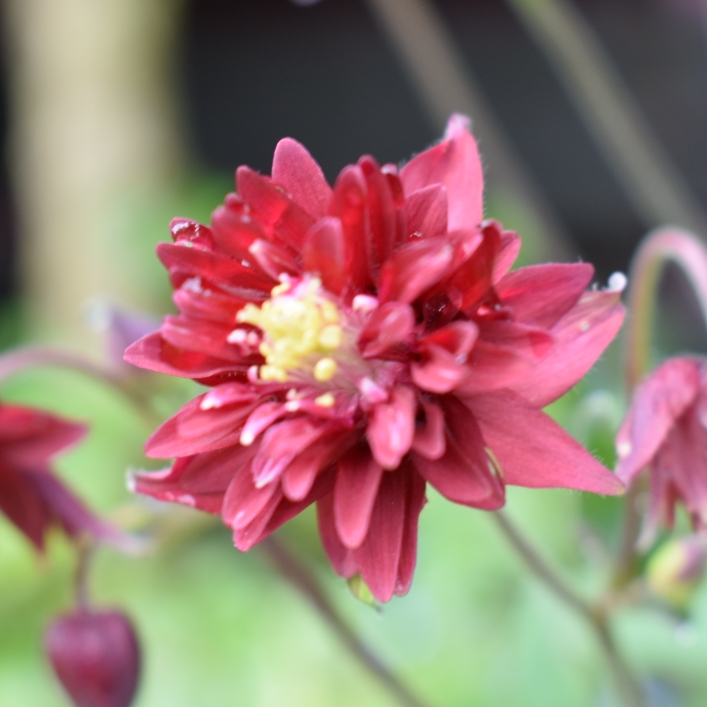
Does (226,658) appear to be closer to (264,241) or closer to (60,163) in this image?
(264,241)

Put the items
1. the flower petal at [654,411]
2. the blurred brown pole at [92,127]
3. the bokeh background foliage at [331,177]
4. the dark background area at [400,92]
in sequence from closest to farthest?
the flower petal at [654,411] → the bokeh background foliage at [331,177] → the blurred brown pole at [92,127] → the dark background area at [400,92]

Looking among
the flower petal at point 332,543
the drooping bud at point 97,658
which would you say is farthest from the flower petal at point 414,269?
the drooping bud at point 97,658

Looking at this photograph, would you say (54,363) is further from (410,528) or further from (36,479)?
(410,528)

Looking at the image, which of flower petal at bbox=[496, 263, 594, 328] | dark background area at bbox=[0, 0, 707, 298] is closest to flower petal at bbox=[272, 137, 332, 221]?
flower petal at bbox=[496, 263, 594, 328]

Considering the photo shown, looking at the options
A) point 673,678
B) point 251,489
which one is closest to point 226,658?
point 673,678

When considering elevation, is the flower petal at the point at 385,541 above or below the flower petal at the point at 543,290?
below

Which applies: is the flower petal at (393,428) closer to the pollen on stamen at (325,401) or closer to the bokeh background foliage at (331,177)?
the pollen on stamen at (325,401)

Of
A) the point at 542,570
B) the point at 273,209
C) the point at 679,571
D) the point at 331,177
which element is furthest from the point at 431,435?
the point at 331,177
